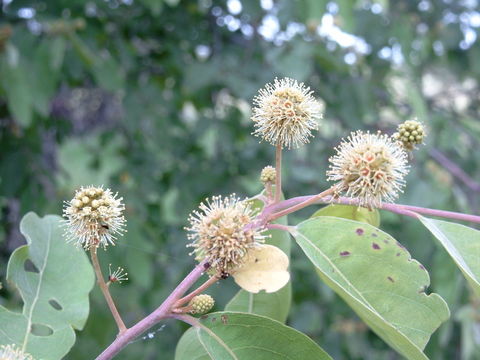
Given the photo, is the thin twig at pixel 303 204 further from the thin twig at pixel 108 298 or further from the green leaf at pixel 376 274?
the thin twig at pixel 108 298

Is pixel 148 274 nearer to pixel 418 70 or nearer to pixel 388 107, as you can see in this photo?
pixel 388 107

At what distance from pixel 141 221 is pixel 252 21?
1430 mm

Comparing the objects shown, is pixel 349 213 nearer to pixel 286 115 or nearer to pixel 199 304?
pixel 286 115

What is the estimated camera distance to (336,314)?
3531 mm

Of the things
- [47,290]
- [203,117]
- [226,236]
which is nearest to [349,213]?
[226,236]

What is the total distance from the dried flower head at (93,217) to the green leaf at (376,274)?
1.31ft

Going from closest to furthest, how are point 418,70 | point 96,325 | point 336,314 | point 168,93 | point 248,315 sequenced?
point 248,315 → point 96,325 → point 336,314 → point 168,93 → point 418,70

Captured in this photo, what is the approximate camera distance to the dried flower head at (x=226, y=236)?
1.11 metres

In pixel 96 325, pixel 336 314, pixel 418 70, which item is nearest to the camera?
pixel 96 325

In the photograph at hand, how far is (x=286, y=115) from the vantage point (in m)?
1.31

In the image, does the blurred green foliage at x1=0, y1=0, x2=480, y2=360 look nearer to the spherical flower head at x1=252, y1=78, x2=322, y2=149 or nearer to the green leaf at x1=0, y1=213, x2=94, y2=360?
the green leaf at x1=0, y1=213, x2=94, y2=360

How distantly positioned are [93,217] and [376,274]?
0.60 m

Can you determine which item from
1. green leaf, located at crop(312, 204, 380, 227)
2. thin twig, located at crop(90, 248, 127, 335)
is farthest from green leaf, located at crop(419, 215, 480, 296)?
thin twig, located at crop(90, 248, 127, 335)

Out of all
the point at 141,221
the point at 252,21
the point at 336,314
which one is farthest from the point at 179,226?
the point at 252,21
